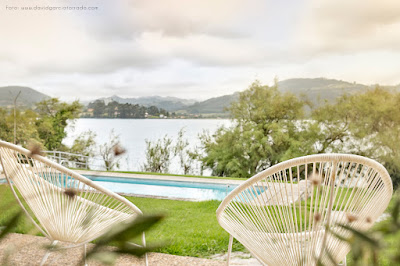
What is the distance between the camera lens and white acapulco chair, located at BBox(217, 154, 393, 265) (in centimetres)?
125

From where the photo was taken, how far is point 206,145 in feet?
32.7

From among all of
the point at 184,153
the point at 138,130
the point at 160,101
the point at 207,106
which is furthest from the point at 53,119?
the point at 207,106

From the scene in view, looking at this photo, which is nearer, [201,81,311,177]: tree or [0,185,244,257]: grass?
[0,185,244,257]: grass

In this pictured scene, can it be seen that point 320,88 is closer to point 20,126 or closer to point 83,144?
point 83,144

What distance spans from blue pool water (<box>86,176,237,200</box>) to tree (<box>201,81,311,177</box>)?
2603 millimetres

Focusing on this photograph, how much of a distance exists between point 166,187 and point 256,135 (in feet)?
11.2

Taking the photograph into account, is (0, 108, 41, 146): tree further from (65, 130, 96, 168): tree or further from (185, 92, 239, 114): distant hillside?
(185, 92, 239, 114): distant hillside

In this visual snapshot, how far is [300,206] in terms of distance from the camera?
1.29 meters

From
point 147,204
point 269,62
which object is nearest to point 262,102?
point 269,62

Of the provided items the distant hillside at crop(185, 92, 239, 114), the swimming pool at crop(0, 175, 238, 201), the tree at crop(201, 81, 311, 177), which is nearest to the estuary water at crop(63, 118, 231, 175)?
the tree at crop(201, 81, 311, 177)

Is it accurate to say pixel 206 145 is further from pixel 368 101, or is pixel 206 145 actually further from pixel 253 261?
pixel 253 261

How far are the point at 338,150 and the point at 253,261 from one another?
6.87 meters

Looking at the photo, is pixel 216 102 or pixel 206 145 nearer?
pixel 206 145

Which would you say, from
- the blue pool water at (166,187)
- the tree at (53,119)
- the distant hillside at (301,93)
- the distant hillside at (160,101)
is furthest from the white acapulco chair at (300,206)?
the distant hillside at (160,101)
